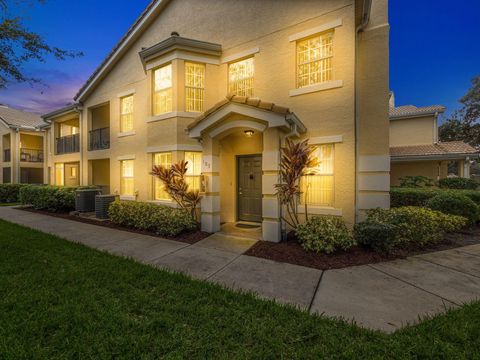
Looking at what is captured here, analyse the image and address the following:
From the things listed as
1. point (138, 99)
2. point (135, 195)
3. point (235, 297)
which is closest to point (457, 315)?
point (235, 297)

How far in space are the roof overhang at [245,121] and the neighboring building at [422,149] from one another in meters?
11.1

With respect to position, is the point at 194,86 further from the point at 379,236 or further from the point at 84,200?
the point at 379,236

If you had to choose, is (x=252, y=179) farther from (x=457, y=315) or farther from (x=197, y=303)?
(x=457, y=315)

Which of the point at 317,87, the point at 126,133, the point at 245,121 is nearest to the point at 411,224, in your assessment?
the point at 317,87

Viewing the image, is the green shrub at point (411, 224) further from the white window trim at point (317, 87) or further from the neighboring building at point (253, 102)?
the white window trim at point (317, 87)

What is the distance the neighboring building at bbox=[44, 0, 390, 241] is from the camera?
6773 mm

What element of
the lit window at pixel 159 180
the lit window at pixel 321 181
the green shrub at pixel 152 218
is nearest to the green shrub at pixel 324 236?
the lit window at pixel 321 181

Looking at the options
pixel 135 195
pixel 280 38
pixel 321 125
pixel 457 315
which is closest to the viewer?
pixel 457 315

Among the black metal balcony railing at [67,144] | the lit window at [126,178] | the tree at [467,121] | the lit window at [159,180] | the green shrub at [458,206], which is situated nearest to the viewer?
the green shrub at [458,206]

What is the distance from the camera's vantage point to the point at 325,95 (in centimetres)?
708

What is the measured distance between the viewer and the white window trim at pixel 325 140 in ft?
22.5

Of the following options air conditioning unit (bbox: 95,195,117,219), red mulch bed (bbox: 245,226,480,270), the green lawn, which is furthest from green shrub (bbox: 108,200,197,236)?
the green lawn

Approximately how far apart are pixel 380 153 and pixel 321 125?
1.96 m

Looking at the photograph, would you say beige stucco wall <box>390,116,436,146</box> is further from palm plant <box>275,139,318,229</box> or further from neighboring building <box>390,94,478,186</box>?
palm plant <box>275,139,318,229</box>
